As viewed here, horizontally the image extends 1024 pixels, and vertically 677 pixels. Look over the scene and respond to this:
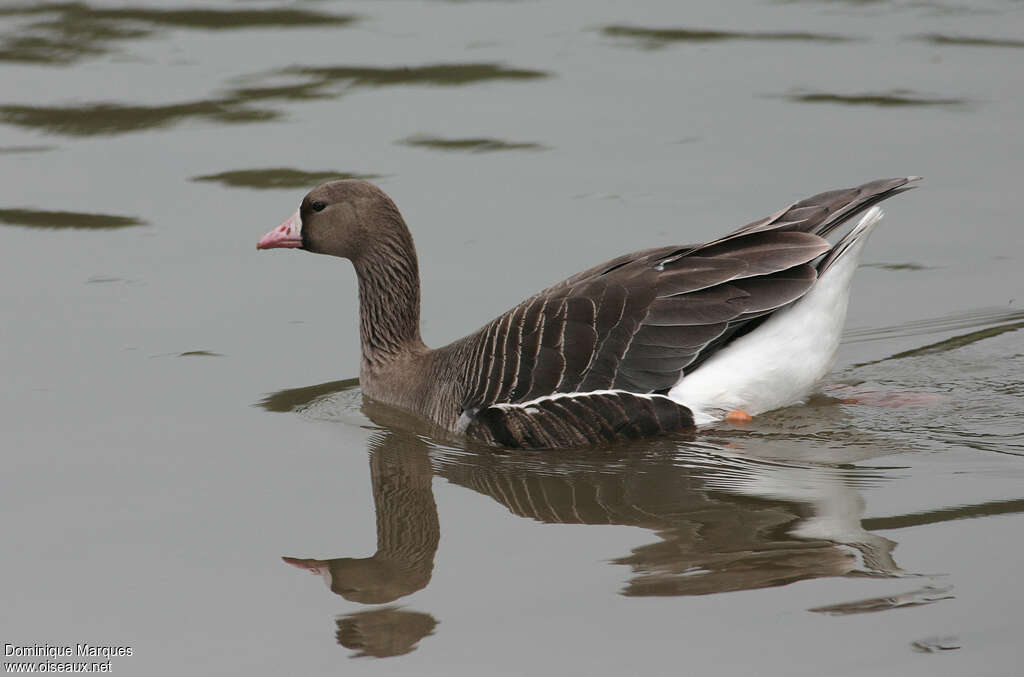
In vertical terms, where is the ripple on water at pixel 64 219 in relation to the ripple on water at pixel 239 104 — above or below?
below

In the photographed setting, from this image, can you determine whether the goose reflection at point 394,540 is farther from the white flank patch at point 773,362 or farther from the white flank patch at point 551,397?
the white flank patch at point 773,362

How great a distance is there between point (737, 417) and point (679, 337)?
1.90ft

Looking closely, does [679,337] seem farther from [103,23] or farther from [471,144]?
[103,23]

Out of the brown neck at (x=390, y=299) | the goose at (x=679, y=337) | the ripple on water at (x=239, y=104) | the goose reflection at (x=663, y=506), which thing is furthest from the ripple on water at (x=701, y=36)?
the goose reflection at (x=663, y=506)

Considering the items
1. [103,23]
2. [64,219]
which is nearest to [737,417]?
[64,219]

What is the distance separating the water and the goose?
0.20m

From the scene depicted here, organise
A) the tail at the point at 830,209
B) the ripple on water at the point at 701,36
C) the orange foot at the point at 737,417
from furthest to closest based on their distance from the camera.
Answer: the ripple on water at the point at 701,36, the orange foot at the point at 737,417, the tail at the point at 830,209

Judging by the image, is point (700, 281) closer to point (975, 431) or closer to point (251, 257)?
point (975, 431)

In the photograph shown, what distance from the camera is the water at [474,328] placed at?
226 inches

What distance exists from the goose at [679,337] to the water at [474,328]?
0.65 feet

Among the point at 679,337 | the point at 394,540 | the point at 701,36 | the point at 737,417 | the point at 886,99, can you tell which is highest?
the point at 701,36

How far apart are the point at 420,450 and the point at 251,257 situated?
3.20 m

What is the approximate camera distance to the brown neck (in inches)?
354

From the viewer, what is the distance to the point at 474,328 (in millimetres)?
9555
